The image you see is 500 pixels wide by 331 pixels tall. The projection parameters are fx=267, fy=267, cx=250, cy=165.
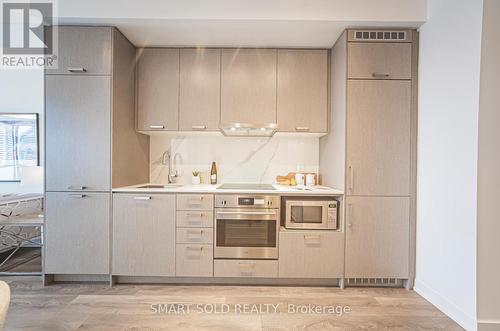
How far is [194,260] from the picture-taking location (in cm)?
247

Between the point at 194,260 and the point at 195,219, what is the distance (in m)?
0.38

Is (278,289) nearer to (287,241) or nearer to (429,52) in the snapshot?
(287,241)

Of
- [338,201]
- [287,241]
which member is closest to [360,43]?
[338,201]

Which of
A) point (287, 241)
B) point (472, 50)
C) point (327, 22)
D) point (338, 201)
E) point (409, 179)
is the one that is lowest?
point (287, 241)

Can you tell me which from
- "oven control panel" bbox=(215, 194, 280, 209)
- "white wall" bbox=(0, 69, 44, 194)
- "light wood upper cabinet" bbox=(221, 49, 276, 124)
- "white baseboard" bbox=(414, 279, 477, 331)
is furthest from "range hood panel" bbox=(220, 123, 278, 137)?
"white wall" bbox=(0, 69, 44, 194)

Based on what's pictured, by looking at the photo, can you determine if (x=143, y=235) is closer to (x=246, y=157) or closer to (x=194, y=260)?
(x=194, y=260)

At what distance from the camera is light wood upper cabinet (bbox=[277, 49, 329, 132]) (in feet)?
9.20

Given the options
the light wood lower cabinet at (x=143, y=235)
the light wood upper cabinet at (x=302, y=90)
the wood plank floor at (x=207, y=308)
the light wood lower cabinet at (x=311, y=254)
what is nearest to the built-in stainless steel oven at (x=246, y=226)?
the light wood lower cabinet at (x=311, y=254)

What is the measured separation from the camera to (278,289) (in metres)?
2.46

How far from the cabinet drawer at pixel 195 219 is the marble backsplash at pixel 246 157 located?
30.8 inches

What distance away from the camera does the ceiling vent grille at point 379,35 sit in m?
2.42

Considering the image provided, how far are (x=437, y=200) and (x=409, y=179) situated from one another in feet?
1.03

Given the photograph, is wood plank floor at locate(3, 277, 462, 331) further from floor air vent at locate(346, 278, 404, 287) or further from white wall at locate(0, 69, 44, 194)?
white wall at locate(0, 69, 44, 194)

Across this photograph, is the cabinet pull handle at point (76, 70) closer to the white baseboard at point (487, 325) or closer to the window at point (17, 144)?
the window at point (17, 144)
